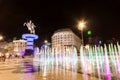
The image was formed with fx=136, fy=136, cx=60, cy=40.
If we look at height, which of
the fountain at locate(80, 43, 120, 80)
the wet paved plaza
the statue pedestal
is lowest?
the wet paved plaza

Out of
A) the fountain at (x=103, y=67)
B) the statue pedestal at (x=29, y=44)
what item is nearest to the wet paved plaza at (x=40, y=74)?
the fountain at (x=103, y=67)

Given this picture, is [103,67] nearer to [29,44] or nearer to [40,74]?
[40,74]

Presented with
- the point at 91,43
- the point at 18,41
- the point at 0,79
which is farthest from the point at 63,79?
the point at 18,41

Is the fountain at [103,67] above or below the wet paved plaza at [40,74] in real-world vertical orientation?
above

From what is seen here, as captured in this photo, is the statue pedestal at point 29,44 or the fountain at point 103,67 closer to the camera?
the fountain at point 103,67

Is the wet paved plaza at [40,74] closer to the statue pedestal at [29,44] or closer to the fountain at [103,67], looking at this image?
the fountain at [103,67]

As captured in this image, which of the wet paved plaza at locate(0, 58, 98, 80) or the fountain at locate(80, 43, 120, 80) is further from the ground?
the fountain at locate(80, 43, 120, 80)

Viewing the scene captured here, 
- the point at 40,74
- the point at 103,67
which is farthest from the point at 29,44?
the point at 40,74

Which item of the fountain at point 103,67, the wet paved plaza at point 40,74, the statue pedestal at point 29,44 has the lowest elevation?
the wet paved plaza at point 40,74

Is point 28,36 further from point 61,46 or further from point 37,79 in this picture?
point 37,79

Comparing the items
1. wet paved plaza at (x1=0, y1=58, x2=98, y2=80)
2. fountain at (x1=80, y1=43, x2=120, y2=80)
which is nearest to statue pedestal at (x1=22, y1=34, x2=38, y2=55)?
fountain at (x1=80, y1=43, x2=120, y2=80)

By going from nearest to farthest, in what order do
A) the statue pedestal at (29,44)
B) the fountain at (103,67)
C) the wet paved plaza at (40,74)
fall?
the wet paved plaza at (40,74)
the fountain at (103,67)
the statue pedestal at (29,44)

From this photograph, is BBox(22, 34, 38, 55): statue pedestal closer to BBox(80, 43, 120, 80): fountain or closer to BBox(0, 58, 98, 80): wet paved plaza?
BBox(80, 43, 120, 80): fountain

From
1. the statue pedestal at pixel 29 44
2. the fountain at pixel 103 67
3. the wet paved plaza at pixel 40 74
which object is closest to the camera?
the wet paved plaza at pixel 40 74
